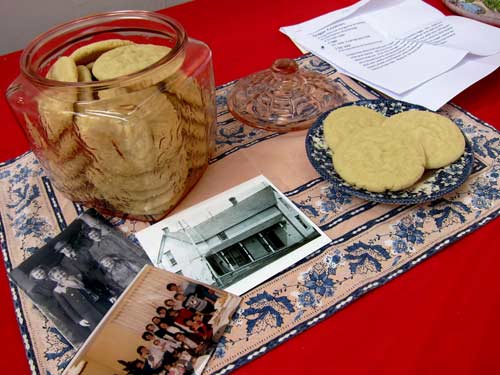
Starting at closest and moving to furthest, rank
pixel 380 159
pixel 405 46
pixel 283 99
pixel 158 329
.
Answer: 1. pixel 158 329
2. pixel 380 159
3. pixel 283 99
4. pixel 405 46

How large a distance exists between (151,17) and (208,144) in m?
0.20

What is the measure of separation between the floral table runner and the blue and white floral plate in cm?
3

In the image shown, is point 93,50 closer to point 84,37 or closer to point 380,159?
point 84,37

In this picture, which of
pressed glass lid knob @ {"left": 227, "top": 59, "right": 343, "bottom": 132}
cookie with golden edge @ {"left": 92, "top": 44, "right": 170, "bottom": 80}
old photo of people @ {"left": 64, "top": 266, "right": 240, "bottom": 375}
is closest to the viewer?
old photo of people @ {"left": 64, "top": 266, "right": 240, "bottom": 375}

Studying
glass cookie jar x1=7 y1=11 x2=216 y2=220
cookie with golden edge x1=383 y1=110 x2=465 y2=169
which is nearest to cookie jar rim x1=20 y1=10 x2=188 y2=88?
glass cookie jar x1=7 y1=11 x2=216 y2=220

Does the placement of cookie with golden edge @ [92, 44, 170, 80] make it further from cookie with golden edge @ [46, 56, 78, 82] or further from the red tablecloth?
the red tablecloth

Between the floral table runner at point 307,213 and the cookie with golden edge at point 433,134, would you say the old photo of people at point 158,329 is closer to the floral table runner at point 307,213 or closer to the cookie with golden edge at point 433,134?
the floral table runner at point 307,213

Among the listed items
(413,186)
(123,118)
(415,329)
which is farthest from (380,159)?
(123,118)

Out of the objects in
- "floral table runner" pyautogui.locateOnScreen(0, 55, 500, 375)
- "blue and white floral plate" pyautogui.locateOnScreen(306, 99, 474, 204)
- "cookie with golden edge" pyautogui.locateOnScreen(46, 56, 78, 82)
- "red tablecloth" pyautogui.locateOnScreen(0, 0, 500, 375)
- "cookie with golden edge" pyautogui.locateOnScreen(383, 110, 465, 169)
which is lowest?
"red tablecloth" pyautogui.locateOnScreen(0, 0, 500, 375)

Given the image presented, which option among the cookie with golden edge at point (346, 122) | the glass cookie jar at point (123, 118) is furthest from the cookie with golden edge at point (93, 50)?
the cookie with golden edge at point (346, 122)

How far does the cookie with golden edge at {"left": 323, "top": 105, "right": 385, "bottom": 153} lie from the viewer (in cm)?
61

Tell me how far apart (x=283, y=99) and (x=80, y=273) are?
16.9 inches

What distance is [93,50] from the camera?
1.90 feet

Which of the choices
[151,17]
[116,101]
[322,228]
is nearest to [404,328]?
[322,228]
